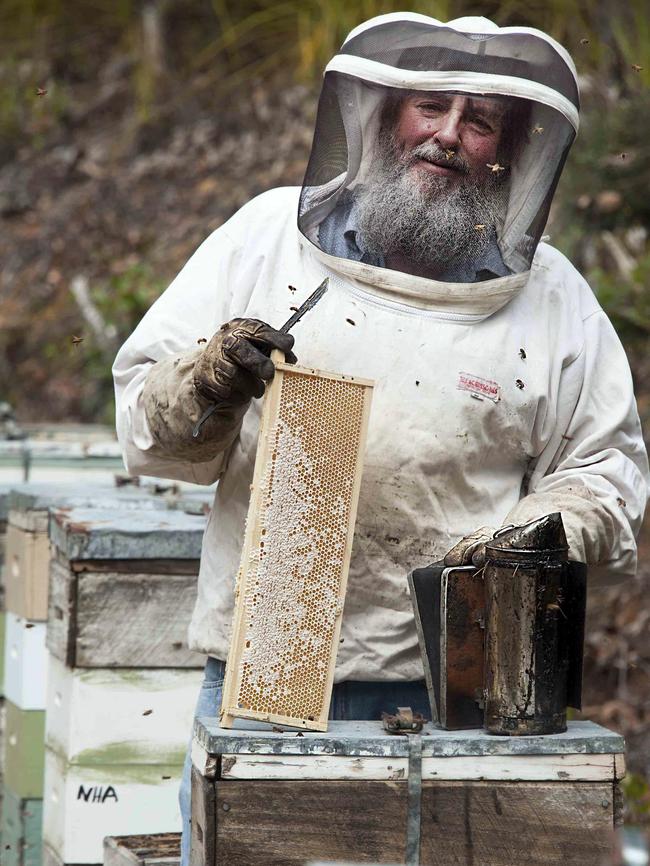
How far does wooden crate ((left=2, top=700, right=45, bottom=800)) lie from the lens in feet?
12.7

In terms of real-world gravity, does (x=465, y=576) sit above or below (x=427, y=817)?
above

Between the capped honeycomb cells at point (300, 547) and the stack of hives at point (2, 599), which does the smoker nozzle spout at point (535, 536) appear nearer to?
the capped honeycomb cells at point (300, 547)

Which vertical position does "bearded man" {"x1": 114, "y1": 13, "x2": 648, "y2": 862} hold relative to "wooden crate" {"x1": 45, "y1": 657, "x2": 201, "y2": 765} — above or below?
above

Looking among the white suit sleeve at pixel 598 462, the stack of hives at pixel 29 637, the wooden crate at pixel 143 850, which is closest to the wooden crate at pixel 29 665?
the stack of hives at pixel 29 637

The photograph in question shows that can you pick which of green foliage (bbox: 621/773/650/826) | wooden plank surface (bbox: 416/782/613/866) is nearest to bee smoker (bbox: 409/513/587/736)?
wooden plank surface (bbox: 416/782/613/866)

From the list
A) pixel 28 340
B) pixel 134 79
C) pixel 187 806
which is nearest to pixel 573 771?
pixel 187 806

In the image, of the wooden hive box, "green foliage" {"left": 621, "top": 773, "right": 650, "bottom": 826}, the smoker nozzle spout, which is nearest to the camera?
the smoker nozzle spout

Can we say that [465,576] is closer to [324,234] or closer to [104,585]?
[324,234]

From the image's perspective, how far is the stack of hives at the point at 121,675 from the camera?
345 centimetres

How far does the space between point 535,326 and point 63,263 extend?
8.52 metres

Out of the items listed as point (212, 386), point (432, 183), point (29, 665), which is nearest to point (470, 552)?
point (212, 386)

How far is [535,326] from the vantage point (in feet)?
8.58

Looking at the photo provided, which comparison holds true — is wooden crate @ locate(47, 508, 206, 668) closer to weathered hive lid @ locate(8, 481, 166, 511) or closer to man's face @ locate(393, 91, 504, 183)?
A: weathered hive lid @ locate(8, 481, 166, 511)

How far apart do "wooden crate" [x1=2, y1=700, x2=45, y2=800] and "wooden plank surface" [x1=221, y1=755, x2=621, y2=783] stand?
1.97m
